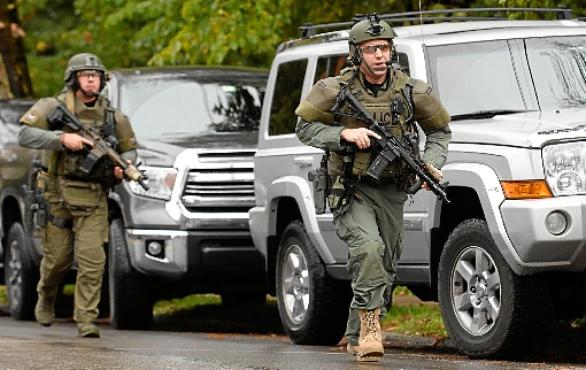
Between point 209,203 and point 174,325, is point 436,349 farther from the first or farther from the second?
point 174,325

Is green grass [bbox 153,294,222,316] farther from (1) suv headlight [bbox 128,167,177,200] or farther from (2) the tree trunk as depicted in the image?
(2) the tree trunk

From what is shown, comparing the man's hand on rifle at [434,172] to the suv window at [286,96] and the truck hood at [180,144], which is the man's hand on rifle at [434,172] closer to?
the suv window at [286,96]

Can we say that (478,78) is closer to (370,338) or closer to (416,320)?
(370,338)

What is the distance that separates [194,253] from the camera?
1377cm

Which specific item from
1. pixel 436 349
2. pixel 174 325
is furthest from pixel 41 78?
pixel 436 349

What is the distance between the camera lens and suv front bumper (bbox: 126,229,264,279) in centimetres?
1378

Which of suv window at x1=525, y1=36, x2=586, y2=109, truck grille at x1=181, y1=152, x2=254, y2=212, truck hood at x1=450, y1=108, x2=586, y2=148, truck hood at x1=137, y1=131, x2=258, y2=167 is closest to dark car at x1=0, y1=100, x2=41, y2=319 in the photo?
truck hood at x1=137, y1=131, x2=258, y2=167

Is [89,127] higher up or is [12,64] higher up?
[12,64]

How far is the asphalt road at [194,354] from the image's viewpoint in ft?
32.0

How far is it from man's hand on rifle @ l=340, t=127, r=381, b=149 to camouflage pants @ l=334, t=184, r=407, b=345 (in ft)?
1.24

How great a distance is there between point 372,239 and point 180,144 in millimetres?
4318

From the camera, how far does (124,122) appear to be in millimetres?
13383

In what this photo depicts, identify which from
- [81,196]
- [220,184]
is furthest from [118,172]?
[220,184]

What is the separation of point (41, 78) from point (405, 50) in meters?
14.9
